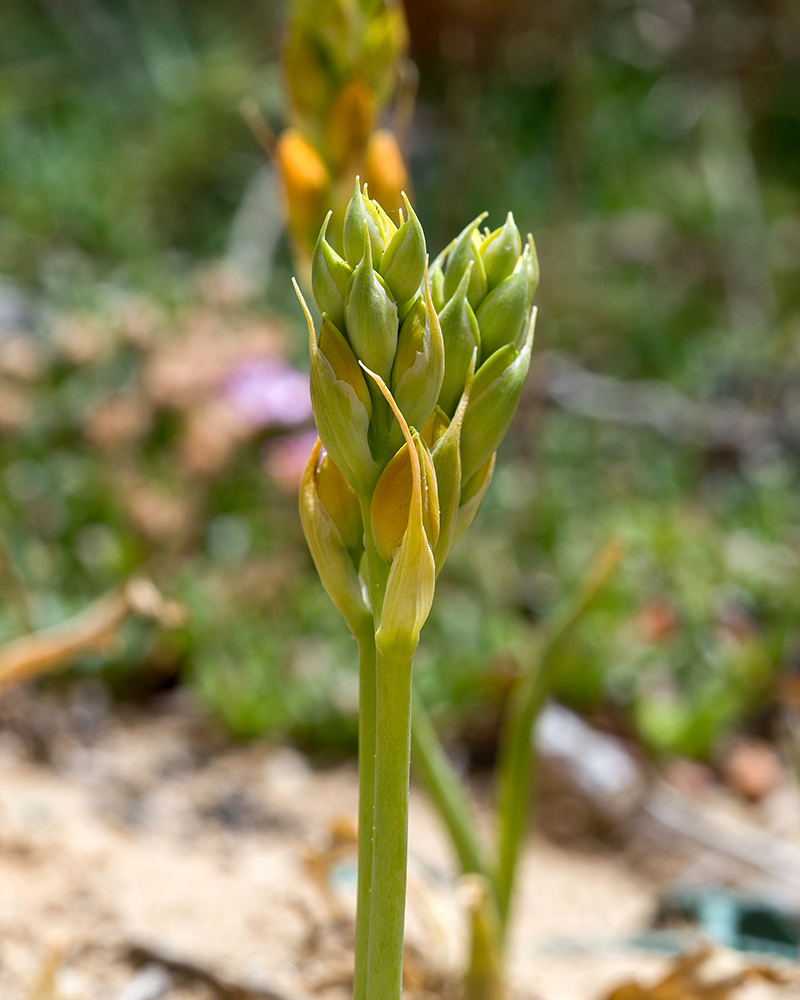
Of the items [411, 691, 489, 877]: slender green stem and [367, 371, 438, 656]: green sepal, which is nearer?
[367, 371, 438, 656]: green sepal

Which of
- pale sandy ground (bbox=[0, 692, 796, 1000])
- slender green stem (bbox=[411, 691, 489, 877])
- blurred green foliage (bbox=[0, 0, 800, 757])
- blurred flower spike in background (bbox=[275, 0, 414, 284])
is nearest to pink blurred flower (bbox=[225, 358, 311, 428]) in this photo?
blurred green foliage (bbox=[0, 0, 800, 757])

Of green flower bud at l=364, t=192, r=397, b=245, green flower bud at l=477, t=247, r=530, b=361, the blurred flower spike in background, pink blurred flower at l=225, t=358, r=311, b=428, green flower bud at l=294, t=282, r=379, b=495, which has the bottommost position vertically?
green flower bud at l=294, t=282, r=379, b=495

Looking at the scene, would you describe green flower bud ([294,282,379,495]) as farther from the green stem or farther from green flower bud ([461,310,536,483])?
the green stem

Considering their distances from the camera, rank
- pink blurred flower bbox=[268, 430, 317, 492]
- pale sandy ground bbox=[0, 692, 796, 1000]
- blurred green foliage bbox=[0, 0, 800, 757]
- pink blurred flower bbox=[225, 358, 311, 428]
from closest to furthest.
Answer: pale sandy ground bbox=[0, 692, 796, 1000], pink blurred flower bbox=[268, 430, 317, 492], blurred green foliage bbox=[0, 0, 800, 757], pink blurred flower bbox=[225, 358, 311, 428]

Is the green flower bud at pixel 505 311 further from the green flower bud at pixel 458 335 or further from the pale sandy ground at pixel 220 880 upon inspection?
the pale sandy ground at pixel 220 880

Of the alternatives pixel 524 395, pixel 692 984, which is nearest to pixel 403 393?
pixel 692 984

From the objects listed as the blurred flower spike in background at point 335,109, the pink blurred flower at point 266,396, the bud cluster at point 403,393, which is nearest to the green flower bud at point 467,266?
the bud cluster at point 403,393

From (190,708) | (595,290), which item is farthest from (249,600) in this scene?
(595,290)

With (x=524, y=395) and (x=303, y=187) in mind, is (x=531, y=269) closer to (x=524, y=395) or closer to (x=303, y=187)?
Answer: (x=303, y=187)
